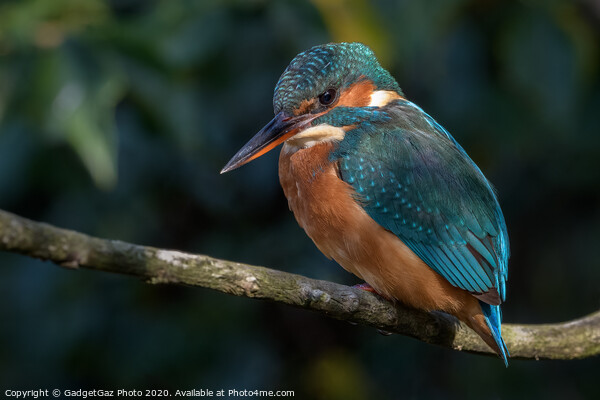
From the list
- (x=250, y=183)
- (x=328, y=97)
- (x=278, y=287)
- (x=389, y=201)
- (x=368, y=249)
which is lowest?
(x=250, y=183)

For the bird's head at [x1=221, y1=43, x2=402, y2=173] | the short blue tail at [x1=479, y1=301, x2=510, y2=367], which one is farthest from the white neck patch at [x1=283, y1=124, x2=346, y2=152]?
the short blue tail at [x1=479, y1=301, x2=510, y2=367]

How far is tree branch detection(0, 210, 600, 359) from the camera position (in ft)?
4.21

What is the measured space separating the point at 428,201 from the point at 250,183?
5.14 feet

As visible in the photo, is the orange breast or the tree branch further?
the orange breast

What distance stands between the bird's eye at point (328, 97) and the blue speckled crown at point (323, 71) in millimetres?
18

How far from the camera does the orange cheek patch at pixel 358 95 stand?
7.81ft

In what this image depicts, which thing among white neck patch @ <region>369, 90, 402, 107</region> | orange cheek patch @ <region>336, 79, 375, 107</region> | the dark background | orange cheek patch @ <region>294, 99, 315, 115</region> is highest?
orange cheek patch @ <region>294, 99, 315, 115</region>

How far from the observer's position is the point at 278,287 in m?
1.64

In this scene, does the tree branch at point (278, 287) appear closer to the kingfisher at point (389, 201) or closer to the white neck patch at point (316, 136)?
the kingfisher at point (389, 201)

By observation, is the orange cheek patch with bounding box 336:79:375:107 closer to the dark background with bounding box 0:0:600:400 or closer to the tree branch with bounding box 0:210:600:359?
the dark background with bounding box 0:0:600:400

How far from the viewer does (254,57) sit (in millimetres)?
3299

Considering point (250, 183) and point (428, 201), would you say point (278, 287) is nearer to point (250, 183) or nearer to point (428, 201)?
point (428, 201)

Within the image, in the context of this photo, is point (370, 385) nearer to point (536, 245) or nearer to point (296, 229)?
point (296, 229)

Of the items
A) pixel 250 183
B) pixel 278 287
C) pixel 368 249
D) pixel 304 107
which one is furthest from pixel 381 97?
pixel 250 183
